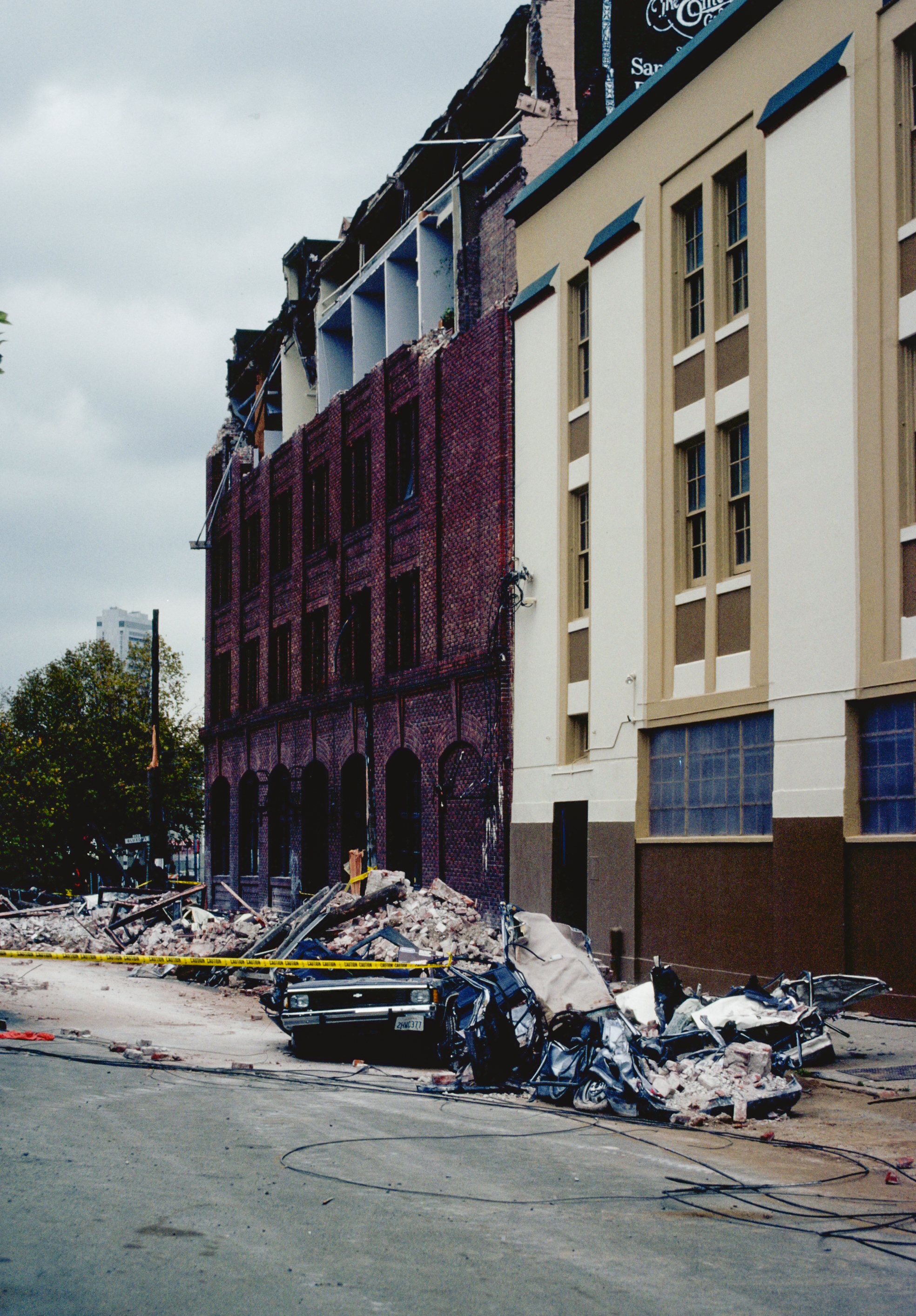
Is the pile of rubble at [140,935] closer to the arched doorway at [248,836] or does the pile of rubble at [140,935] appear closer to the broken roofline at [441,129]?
the arched doorway at [248,836]

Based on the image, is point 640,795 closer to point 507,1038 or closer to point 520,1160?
point 507,1038

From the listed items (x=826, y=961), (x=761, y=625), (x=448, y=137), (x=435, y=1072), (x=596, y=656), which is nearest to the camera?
(x=435, y=1072)

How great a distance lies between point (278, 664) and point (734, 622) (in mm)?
20126

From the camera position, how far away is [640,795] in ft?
63.3

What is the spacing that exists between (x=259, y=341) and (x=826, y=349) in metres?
26.0

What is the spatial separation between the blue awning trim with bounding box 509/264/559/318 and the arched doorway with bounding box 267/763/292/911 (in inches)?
584

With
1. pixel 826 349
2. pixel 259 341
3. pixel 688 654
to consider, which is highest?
pixel 259 341

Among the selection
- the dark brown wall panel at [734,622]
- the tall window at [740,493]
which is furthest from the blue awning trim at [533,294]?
the dark brown wall panel at [734,622]

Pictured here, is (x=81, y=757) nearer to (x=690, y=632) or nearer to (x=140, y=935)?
(x=140, y=935)

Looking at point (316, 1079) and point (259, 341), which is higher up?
point (259, 341)

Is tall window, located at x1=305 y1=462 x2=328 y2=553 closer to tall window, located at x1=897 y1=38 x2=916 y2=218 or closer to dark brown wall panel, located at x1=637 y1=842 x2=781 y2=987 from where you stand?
dark brown wall panel, located at x1=637 y1=842 x2=781 y2=987

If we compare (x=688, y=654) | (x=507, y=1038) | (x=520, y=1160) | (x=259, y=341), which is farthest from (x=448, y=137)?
(x=520, y=1160)

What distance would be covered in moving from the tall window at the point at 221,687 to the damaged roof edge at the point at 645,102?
64.0ft

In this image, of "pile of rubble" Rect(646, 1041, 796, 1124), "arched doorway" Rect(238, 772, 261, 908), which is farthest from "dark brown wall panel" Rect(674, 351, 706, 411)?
"arched doorway" Rect(238, 772, 261, 908)
